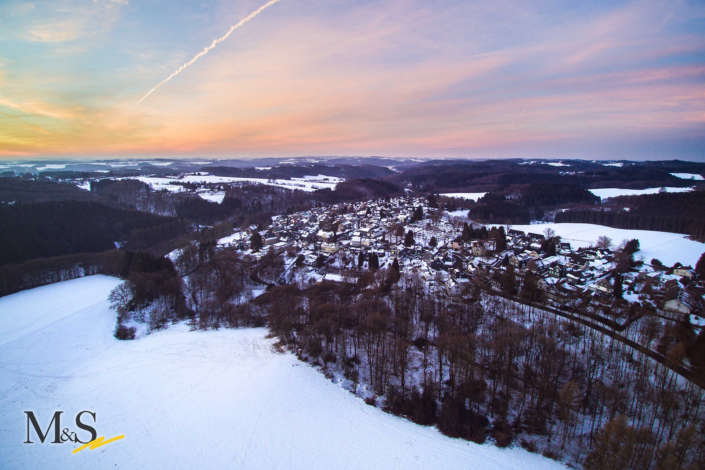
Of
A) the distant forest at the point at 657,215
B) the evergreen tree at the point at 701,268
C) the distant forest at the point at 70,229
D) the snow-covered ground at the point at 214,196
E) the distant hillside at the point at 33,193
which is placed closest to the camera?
the evergreen tree at the point at 701,268

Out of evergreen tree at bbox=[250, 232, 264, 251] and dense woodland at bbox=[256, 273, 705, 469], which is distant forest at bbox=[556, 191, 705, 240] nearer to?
dense woodland at bbox=[256, 273, 705, 469]

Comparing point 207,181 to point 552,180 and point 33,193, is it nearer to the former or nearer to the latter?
point 33,193

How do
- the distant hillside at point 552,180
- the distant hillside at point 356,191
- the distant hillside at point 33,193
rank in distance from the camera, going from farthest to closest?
1. the distant hillside at point 552,180
2. the distant hillside at point 356,191
3. the distant hillside at point 33,193

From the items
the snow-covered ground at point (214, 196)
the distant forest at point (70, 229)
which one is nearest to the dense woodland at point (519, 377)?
the distant forest at point (70, 229)

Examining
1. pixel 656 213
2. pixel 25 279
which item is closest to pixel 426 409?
pixel 25 279

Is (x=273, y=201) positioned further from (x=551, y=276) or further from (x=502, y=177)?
(x=502, y=177)

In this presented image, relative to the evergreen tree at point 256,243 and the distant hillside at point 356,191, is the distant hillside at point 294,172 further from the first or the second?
the evergreen tree at point 256,243

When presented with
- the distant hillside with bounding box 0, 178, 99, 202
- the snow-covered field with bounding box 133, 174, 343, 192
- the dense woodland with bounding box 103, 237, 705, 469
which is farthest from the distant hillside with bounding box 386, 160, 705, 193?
the distant hillside with bounding box 0, 178, 99, 202
